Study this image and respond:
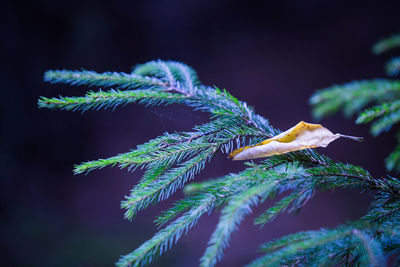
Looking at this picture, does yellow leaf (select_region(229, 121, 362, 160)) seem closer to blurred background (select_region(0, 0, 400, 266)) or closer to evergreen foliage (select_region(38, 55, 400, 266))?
evergreen foliage (select_region(38, 55, 400, 266))

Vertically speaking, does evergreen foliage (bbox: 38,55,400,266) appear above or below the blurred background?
below

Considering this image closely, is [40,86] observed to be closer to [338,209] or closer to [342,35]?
[342,35]

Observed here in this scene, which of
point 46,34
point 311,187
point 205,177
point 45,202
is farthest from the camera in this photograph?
point 205,177

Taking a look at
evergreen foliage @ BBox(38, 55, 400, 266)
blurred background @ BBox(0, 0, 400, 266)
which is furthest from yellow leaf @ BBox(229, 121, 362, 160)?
blurred background @ BBox(0, 0, 400, 266)

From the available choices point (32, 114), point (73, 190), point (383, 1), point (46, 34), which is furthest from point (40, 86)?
point (383, 1)

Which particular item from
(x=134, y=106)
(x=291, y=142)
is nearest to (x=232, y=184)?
(x=291, y=142)

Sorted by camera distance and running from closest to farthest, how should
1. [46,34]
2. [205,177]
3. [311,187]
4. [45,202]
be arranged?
[311,187]
[46,34]
[45,202]
[205,177]

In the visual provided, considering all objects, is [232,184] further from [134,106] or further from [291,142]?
[134,106]
